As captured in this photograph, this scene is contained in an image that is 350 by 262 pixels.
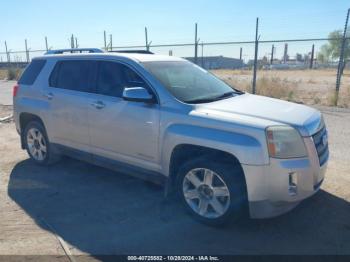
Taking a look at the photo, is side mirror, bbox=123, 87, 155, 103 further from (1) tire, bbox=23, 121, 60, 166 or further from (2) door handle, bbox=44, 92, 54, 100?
(1) tire, bbox=23, 121, 60, 166

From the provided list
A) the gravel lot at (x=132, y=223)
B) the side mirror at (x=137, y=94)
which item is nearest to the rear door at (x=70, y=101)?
the gravel lot at (x=132, y=223)

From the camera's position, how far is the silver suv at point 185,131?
3326mm

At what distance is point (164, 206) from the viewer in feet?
13.9

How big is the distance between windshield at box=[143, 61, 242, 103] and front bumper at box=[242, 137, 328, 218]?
3.95 ft

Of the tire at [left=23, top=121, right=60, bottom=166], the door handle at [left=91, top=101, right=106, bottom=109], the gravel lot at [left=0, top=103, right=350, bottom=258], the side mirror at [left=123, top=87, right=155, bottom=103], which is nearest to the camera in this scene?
the gravel lot at [left=0, top=103, right=350, bottom=258]

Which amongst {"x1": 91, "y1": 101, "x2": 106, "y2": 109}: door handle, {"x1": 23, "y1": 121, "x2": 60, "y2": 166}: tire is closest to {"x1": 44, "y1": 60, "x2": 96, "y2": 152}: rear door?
{"x1": 91, "y1": 101, "x2": 106, "y2": 109}: door handle

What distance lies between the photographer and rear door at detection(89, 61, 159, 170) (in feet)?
13.3

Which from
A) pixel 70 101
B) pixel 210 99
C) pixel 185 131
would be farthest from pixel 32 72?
pixel 185 131

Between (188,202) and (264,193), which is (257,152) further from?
(188,202)

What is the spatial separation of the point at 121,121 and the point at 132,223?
4.06ft

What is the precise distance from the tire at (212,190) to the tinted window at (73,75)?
6.52 feet

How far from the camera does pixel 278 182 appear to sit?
10.7 ft

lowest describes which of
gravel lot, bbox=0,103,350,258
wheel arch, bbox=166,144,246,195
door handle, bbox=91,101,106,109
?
gravel lot, bbox=0,103,350,258

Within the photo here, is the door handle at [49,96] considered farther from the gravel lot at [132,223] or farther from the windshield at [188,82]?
the windshield at [188,82]
